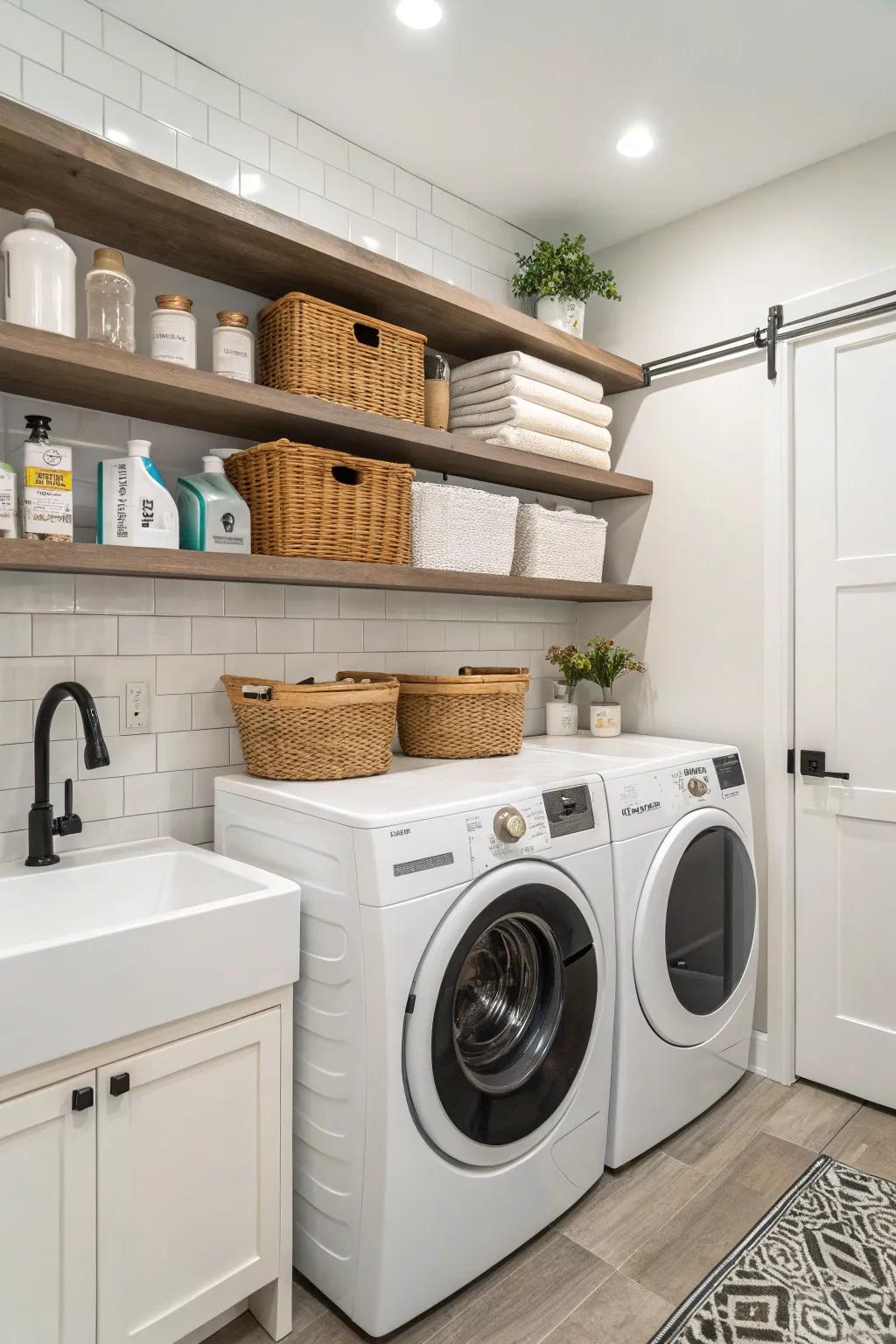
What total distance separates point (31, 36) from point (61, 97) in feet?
0.36

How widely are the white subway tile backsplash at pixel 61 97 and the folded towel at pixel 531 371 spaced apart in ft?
3.50

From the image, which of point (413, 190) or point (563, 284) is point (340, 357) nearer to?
point (413, 190)

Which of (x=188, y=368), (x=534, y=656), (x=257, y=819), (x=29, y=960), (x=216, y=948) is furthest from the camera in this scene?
(x=534, y=656)

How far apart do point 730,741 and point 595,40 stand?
1885 mm

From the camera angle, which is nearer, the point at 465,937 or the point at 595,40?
the point at 465,937

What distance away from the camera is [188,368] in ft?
5.42

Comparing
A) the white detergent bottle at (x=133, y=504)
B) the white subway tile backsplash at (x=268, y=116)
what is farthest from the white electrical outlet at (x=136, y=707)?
the white subway tile backsplash at (x=268, y=116)

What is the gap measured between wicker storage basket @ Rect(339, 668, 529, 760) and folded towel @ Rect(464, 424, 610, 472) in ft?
2.18

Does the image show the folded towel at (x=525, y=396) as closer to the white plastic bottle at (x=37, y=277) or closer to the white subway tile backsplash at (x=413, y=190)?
the white subway tile backsplash at (x=413, y=190)

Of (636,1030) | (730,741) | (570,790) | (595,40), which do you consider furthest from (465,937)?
(595,40)

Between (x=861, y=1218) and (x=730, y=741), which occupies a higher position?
(x=730, y=741)

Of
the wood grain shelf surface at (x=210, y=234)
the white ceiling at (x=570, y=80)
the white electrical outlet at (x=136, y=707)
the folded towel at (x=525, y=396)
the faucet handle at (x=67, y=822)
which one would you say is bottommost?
the faucet handle at (x=67, y=822)

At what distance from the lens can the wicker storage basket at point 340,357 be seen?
6.19 feet

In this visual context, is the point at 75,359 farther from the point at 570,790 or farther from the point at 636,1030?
the point at 636,1030
